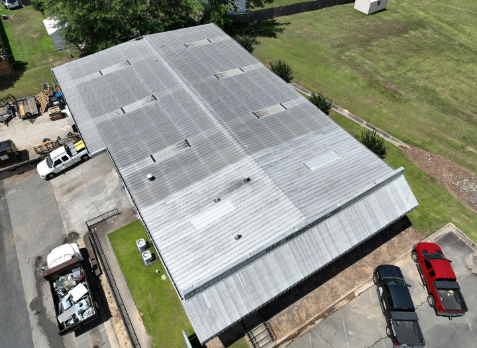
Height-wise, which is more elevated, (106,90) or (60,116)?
(106,90)

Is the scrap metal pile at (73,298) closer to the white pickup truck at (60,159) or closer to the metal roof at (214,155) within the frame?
the metal roof at (214,155)

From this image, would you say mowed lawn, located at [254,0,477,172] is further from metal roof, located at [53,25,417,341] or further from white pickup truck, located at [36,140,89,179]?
white pickup truck, located at [36,140,89,179]

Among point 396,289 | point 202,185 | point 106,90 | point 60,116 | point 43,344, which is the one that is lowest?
point 43,344

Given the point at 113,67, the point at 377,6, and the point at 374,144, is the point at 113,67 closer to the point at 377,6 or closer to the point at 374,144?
the point at 374,144

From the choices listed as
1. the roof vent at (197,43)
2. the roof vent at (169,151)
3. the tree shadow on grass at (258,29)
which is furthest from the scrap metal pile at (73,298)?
the tree shadow on grass at (258,29)

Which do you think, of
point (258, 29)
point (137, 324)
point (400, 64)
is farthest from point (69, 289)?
point (400, 64)

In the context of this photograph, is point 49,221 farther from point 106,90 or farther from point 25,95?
point 25,95

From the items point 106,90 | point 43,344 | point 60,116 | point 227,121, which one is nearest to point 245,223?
point 227,121
